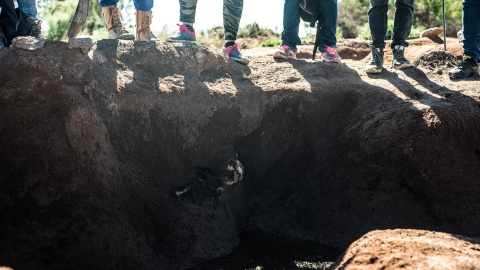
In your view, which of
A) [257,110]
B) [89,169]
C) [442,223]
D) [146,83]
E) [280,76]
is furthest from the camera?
[280,76]

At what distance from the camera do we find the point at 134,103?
152 inches

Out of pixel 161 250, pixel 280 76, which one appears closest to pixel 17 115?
pixel 161 250

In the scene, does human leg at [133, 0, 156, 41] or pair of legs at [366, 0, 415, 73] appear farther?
pair of legs at [366, 0, 415, 73]

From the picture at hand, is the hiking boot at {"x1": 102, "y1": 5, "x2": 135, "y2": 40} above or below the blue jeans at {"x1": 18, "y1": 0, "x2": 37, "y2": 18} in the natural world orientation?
below

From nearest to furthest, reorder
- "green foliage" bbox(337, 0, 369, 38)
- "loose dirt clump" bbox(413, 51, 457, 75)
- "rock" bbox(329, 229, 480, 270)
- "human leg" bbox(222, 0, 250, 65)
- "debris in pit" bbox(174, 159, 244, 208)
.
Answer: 1. "rock" bbox(329, 229, 480, 270)
2. "debris in pit" bbox(174, 159, 244, 208)
3. "human leg" bbox(222, 0, 250, 65)
4. "loose dirt clump" bbox(413, 51, 457, 75)
5. "green foliage" bbox(337, 0, 369, 38)

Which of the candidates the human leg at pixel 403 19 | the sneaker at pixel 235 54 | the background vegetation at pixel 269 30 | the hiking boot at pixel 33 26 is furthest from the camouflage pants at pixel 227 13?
the background vegetation at pixel 269 30

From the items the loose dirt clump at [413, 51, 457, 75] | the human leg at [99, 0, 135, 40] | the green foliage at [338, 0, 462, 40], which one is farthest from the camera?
the green foliage at [338, 0, 462, 40]

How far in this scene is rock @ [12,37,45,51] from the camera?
133 inches

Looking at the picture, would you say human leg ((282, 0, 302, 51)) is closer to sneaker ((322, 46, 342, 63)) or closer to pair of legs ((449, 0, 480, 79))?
sneaker ((322, 46, 342, 63))

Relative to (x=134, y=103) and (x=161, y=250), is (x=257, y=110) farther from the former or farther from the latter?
(x=161, y=250)

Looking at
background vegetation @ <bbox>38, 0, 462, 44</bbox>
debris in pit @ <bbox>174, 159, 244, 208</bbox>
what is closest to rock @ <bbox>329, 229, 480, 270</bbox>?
debris in pit @ <bbox>174, 159, 244, 208</bbox>

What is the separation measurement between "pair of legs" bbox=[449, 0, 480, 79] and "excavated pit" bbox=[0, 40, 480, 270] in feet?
0.86

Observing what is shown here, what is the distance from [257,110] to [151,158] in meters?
1.10

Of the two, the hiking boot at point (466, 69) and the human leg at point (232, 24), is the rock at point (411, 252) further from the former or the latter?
the human leg at point (232, 24)
